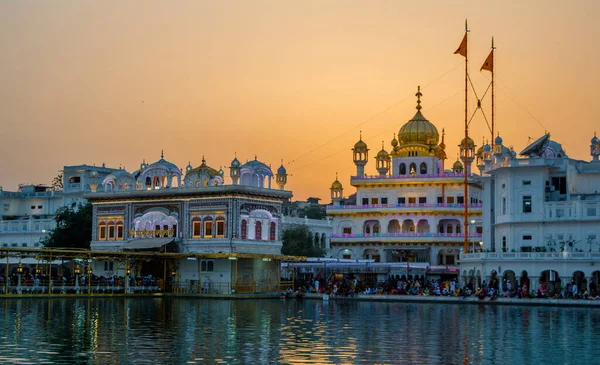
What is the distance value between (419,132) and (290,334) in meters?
→ 60.2

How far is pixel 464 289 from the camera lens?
65000 mm

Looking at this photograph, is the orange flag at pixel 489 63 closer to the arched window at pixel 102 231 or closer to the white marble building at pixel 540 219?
the white marble building at pixel 540 219

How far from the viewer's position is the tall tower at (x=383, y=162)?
9519 cm

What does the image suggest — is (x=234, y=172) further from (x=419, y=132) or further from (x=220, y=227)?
(x=419, y=132)

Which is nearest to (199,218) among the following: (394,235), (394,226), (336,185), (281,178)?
(281,178)

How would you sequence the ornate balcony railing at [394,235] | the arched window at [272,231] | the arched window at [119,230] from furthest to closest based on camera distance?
the ornate balcony railing at [394,235], the arched window at [119,230], the arched window at [272,231]

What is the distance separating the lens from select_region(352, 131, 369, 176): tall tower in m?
95.3

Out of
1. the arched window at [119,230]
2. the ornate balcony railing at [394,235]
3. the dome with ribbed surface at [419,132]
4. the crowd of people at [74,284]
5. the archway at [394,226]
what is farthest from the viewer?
the dome with ribbed surface at [419,132]

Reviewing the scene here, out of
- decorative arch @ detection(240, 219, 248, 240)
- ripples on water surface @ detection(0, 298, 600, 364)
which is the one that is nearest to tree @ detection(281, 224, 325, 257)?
decorative arch @ detection(240, 219, 248, 240)

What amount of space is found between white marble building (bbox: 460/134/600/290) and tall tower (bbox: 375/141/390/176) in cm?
2210

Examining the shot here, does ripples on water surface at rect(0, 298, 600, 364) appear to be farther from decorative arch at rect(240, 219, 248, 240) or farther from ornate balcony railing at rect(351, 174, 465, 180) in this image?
ornate balcony railing at rect(351, 174, 465, 180)

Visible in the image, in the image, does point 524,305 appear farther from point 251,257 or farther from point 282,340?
point 282,340

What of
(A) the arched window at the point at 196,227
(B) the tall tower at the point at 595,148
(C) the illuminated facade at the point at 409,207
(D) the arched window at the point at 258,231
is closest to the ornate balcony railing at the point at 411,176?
(C) the illuminated facade at the point at 409,207

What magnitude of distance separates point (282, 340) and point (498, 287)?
34773mm
